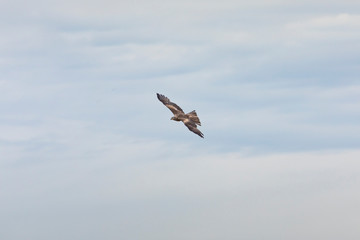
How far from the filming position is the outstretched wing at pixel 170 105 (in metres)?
116

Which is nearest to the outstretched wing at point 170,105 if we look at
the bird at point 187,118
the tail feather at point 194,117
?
the bird at point 187,118

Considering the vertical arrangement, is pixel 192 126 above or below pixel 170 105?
below

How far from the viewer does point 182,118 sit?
11131 cm

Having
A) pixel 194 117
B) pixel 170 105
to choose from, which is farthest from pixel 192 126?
pixel 170 105

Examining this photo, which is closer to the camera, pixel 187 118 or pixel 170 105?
pixel 187 118

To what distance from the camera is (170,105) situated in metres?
Answer: 120

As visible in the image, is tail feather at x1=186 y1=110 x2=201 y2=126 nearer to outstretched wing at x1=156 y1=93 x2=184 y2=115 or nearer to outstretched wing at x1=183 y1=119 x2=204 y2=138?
outstretched wing at x1=183 y1=119 x2=204 y2=138

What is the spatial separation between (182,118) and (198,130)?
6241 mm

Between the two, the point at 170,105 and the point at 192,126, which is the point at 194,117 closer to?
the point at 192,126

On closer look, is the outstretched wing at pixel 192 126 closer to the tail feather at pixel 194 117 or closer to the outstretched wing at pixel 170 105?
the tail feather at pixel 194 117

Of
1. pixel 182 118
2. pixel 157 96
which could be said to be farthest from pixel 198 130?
pixel 157 96

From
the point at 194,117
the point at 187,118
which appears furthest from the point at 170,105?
the point at 194,117

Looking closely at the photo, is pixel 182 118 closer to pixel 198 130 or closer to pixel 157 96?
pixel 198 130

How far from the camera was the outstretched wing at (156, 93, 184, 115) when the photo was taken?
116188 mm
